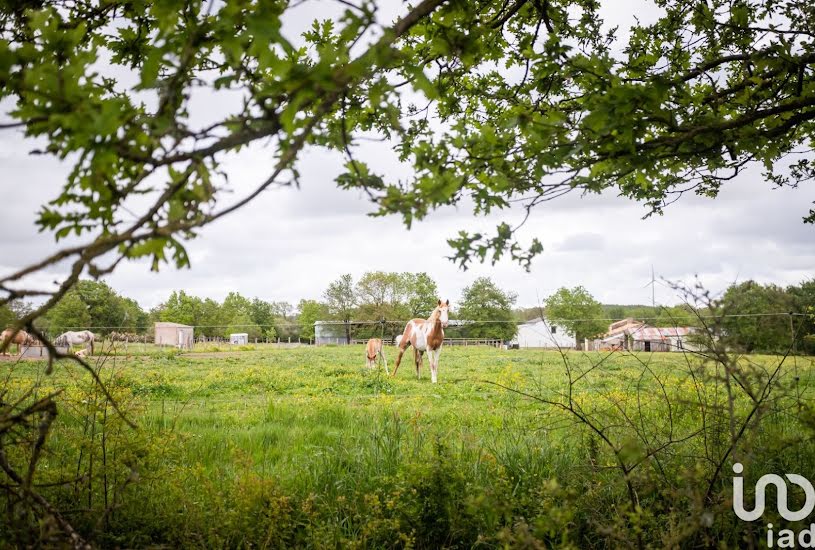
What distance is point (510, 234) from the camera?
258 cm

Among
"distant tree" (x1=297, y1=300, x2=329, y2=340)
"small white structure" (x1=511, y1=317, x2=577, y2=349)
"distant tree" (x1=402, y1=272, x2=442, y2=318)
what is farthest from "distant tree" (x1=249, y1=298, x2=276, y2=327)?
"small white structure" (x1=511, y1=317, x2=577, y2=349)

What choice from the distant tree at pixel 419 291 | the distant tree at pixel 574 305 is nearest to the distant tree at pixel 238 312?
the distant tree at pixel 419 291

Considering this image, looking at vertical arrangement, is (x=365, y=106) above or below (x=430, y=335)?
above

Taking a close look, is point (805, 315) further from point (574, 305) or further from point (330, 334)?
point (574, 305)

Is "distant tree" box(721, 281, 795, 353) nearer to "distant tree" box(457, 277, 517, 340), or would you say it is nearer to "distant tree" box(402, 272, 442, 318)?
"distant tree" box(402, 272, 442, 318)

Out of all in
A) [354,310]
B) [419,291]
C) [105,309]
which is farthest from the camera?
[354,310]

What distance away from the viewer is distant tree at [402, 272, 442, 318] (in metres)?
45.6

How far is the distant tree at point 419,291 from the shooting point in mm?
45562

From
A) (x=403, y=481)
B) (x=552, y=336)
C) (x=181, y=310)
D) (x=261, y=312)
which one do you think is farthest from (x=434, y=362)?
(x=261, y=312)

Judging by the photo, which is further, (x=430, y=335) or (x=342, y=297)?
(x=342, y=297)
